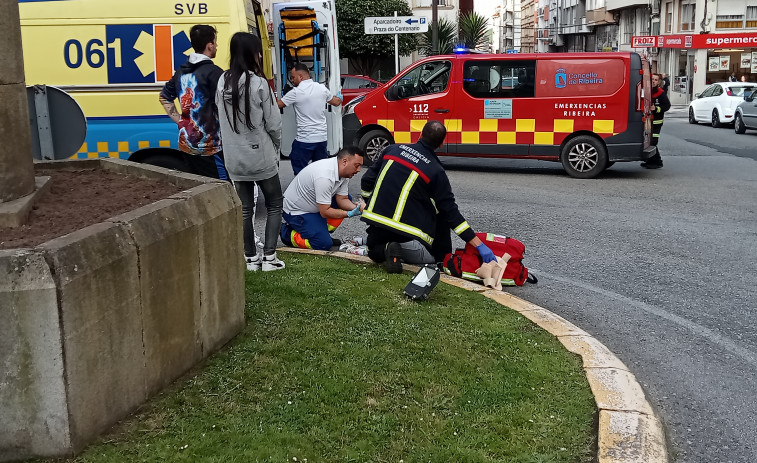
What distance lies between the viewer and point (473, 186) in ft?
38.3

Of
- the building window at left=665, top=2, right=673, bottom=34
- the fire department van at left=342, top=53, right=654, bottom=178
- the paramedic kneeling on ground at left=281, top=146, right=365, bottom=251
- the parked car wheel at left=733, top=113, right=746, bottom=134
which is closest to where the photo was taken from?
the paramedic kneeling on ground at left=281, top=146, right=365, bottom=251

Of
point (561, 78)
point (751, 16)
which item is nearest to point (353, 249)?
point (561, 78)

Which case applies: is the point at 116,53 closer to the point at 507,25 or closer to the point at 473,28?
the point at 473,28

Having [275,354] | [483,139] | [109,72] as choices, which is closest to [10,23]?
[275,354]

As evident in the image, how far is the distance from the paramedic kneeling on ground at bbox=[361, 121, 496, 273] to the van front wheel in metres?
6.90

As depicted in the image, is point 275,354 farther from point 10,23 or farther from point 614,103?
point 614,103

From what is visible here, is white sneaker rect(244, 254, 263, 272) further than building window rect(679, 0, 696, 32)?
No

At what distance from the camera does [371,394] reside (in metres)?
3.73

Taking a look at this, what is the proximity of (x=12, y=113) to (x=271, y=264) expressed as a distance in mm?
2399

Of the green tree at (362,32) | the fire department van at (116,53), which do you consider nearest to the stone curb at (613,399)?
the fire department van at (116,53)

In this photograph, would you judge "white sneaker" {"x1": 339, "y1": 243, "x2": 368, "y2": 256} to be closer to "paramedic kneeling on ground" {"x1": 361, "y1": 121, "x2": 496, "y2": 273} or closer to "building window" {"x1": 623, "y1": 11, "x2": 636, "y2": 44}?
"paramedic kneeling on ground" {"x1": 361, "y1": 121, "x2": 496, "y2": 273}

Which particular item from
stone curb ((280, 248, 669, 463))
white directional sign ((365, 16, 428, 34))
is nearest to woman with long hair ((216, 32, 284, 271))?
stone curb ((280, 248, 669, 463))

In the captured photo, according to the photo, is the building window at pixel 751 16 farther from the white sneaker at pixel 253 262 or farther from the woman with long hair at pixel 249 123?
the white sneaker at pixel 253 262

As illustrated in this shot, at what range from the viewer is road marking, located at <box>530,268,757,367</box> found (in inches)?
191
